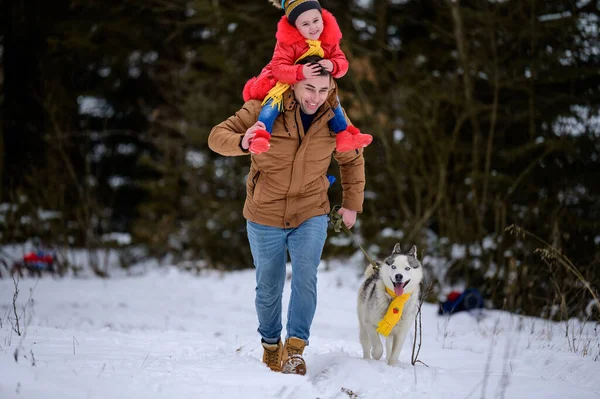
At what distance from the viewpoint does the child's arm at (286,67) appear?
343 cm

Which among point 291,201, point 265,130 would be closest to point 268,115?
point 265,130

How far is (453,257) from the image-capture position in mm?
8594

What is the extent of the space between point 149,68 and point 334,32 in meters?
12.4

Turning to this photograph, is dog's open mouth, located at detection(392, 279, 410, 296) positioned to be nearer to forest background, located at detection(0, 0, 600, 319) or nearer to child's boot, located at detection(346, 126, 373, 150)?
child's boot, located at detection(346, 126, 373, 150)

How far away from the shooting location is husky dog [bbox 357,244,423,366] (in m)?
3.95

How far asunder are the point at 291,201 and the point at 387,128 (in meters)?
5.99

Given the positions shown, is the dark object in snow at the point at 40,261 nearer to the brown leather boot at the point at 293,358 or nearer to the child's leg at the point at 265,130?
the brown leather boot at the point at 293,358

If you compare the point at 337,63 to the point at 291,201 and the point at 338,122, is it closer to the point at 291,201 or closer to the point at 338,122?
the point at 338,122

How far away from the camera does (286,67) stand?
11.4 feet

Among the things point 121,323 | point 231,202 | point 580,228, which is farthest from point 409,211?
point 121,323

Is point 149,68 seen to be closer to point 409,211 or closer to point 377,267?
point 409,211

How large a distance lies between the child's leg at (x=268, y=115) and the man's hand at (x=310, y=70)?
0.94 ft

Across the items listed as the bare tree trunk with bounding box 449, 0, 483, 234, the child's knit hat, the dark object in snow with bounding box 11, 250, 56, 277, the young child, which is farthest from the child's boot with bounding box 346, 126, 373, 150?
the dark object in snow with bounding box 11, 250, 56, 277

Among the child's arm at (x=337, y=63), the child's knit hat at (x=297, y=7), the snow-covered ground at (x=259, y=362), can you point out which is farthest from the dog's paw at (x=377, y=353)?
the child's knit hat at (x=297, y=7)
